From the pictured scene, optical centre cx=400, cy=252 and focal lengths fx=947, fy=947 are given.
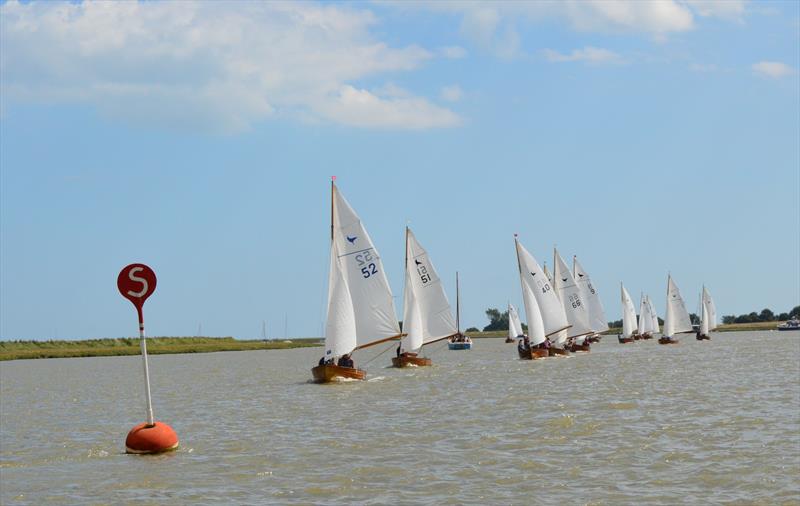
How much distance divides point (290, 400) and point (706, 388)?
15678 millimetres

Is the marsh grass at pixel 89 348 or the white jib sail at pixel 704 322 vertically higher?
the marsh grass at pixel 89 348

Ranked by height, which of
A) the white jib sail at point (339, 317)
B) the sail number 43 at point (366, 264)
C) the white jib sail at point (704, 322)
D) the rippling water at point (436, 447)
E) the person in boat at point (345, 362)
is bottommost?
the white jib sail at point (704, 322)

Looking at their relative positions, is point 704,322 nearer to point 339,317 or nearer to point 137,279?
point 339,317

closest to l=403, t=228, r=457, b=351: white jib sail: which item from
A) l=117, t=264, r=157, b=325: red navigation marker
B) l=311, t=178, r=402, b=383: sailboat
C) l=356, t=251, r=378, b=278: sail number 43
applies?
→ l=311, t=178, r=402, b=383: sailboat

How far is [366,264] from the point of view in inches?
1837

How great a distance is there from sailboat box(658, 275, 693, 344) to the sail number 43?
69097mm

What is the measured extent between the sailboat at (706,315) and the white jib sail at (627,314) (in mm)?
8239

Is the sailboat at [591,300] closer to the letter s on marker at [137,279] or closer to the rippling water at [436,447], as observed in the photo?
the rippling water at [436,447]

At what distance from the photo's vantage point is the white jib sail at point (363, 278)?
151 ft

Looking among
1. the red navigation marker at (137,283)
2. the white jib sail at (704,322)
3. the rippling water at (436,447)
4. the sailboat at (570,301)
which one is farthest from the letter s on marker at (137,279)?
the white jib sail at (704,322)

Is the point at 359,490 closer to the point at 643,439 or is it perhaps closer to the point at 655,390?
the point at 643,439

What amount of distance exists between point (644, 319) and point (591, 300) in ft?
121

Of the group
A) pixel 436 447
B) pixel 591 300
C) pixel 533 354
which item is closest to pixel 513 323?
pixel 591 300

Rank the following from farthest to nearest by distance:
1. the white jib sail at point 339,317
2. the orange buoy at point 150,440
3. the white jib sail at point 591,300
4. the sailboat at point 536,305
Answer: the white jib sail at point 591,300 → the sailboat at point 536,305 → the white jib sail at point 339,317 → the orange buoy at point 150,440
